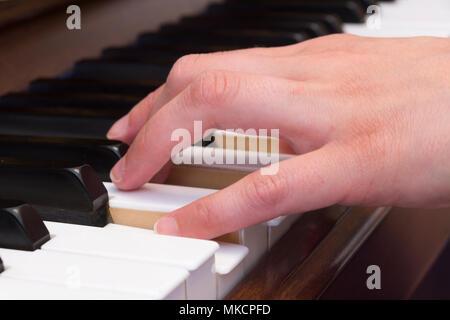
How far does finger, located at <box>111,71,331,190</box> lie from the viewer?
82 centimetres

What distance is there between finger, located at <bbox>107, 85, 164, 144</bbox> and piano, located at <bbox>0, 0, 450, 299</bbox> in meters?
0.04

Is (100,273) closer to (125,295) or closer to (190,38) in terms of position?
(125,295)

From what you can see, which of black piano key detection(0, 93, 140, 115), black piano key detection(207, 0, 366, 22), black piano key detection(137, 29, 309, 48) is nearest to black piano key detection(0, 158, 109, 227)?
black piano key detection(0, 93, 140, 115)

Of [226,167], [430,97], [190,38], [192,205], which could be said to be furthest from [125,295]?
[190,38]

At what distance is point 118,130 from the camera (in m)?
1.01

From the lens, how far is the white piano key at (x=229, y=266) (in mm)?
695

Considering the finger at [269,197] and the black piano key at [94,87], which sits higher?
the black piano key at [94,87]

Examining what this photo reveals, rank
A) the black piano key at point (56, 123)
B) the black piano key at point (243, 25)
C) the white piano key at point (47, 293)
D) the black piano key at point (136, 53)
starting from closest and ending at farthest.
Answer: the white piano key at point (47, 293)
the black piano key at point (56, 123)
the black piano key at point (136, 53)
the black piano key at point (243, 25)

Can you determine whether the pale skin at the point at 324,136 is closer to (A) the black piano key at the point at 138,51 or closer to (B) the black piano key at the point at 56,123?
(B) the black piano key at the point at 56,123

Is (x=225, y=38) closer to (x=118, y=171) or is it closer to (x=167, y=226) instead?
(x=118, y=171)

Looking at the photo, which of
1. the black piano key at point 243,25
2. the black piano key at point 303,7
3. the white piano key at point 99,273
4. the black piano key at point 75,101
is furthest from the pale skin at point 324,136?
the black piano key at point 303,7

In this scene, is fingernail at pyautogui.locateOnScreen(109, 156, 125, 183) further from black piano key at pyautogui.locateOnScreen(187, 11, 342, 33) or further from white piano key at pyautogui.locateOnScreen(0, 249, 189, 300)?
black piano key at pyautogui.locateOnScreen(187, 11, 342, 33)

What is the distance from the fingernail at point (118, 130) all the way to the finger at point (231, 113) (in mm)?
152

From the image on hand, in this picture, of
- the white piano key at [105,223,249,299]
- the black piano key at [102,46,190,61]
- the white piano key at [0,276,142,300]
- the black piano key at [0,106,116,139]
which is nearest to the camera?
the white piano key at [0,276,142,300]
